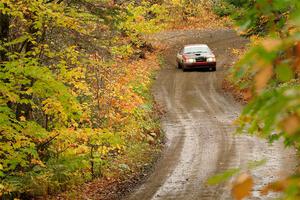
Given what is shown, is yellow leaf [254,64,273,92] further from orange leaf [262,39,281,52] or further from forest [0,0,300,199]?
forest [0,0,300,199]

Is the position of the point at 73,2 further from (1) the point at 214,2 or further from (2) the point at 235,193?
(1) the point at 214,2

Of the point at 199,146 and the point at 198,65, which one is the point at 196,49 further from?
the point at 199,146

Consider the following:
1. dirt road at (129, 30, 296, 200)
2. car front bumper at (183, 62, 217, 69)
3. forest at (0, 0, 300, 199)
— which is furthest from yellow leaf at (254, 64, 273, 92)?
car front bumper at (183, 62, 217, 69)

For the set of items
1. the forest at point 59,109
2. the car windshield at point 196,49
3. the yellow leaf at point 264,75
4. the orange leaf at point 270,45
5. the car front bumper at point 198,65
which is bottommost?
the car front bumper at point 198,65

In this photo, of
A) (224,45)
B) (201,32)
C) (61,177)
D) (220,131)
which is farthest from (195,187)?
(201,32)

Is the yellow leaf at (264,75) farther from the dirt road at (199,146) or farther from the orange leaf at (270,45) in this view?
the dirt road at (199,146)

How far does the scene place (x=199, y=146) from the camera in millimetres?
16234

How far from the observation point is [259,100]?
2.00 m

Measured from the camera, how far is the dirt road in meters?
12.1

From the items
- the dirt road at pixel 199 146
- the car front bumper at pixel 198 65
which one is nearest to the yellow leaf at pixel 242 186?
the dirt road at pixel 199 146

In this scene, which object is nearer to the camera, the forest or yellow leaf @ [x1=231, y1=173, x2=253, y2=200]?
yellow leaf @ [x1=231, y1=173, x2=253, y2=200]

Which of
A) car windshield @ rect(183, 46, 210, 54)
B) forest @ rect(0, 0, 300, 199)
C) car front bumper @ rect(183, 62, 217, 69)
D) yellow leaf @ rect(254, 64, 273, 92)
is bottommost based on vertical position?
car front bumper @ rect(183, 62, 217, 69)

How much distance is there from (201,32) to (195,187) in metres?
33.9

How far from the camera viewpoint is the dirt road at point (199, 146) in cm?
1213
